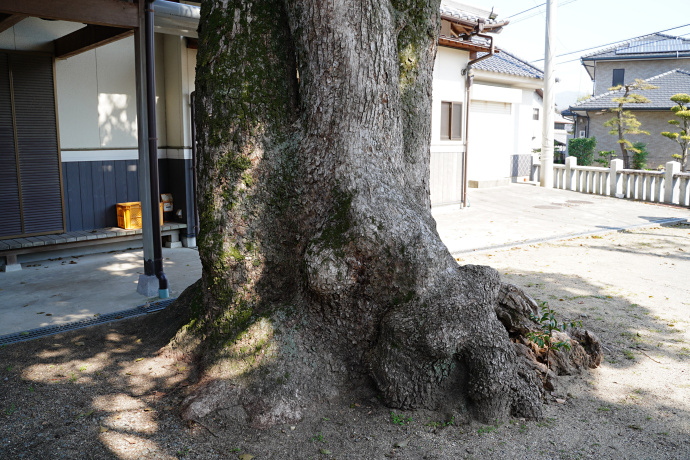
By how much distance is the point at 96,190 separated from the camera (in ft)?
30.7

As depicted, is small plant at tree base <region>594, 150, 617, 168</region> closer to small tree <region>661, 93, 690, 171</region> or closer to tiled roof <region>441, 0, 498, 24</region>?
small tree <region>661, 93, 690, 171</region>

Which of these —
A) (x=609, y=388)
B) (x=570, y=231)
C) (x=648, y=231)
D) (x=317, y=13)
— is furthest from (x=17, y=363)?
(x=648, y=231)

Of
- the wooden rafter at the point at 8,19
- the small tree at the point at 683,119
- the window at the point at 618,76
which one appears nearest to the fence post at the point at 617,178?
the small tree at the point at 683,119

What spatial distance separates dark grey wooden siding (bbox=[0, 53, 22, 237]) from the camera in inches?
327

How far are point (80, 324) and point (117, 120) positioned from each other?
185 inches

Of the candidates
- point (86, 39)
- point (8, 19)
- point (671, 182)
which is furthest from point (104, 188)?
point (671, 182)

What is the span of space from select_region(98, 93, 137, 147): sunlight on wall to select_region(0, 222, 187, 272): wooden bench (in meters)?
1.49

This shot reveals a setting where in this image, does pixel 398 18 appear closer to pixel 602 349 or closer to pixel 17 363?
pixel 602 349

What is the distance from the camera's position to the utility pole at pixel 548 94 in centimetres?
1997

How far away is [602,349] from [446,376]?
2135 millimetres

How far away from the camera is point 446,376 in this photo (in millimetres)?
3967

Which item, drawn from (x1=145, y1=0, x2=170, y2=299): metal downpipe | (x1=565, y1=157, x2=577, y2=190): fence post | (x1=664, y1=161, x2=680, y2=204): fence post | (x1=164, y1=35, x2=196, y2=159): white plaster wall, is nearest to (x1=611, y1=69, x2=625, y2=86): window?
(x1=565, y1=157, x2=577, y2=190): fence post

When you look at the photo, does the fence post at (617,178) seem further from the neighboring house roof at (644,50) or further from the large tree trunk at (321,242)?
the neighboring house roof at (644,50)

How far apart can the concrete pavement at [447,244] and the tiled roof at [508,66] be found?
4.03 metres
